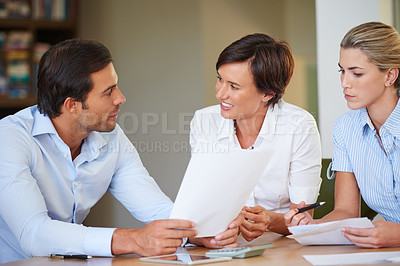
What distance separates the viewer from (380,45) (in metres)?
1.77

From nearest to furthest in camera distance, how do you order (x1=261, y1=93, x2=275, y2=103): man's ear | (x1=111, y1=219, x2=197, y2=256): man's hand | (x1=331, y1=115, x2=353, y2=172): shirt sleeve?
1. (x1=111, y1=219, x2=197, y2=256): man's hand
2. (x1=331, y1=115, x2=353, y2=172): shirt sleeve
3. (x1=261, y1=93, x2=275, y2=103): man's ear

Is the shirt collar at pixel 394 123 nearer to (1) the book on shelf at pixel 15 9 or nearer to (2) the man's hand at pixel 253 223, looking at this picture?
(2) the man's hand at pixel 253 223

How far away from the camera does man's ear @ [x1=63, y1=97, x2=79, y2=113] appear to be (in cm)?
Answer: 194

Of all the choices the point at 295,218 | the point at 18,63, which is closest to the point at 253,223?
the point at 295,218

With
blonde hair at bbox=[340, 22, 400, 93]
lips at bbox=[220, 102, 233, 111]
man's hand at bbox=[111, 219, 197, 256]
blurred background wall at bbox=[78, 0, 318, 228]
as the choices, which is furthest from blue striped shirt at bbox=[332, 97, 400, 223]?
blurred background wall at bbox=[78, 0, 318, 228]

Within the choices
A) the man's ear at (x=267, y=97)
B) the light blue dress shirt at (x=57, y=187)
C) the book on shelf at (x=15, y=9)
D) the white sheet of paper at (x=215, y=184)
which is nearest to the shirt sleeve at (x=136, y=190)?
the light blue dress shirt at (x=57, y=187)

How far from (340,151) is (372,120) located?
6.3 inches

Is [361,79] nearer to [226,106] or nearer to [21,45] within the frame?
[226,106]

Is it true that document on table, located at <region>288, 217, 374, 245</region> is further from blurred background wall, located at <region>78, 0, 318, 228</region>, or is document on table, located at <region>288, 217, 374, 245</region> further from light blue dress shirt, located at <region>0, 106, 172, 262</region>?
blurred background wall, located at <region>78, 0, 318, 228</region>

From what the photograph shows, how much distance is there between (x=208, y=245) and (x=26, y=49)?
11.3ft

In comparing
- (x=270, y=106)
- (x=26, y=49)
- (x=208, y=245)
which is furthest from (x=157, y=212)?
(x=26, y=49)

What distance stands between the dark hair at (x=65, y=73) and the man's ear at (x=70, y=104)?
0.01 m

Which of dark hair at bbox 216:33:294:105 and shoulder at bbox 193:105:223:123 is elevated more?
dark hair at bbox 216:33:294:105

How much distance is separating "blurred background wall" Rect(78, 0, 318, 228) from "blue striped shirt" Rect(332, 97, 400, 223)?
2.06 meters
